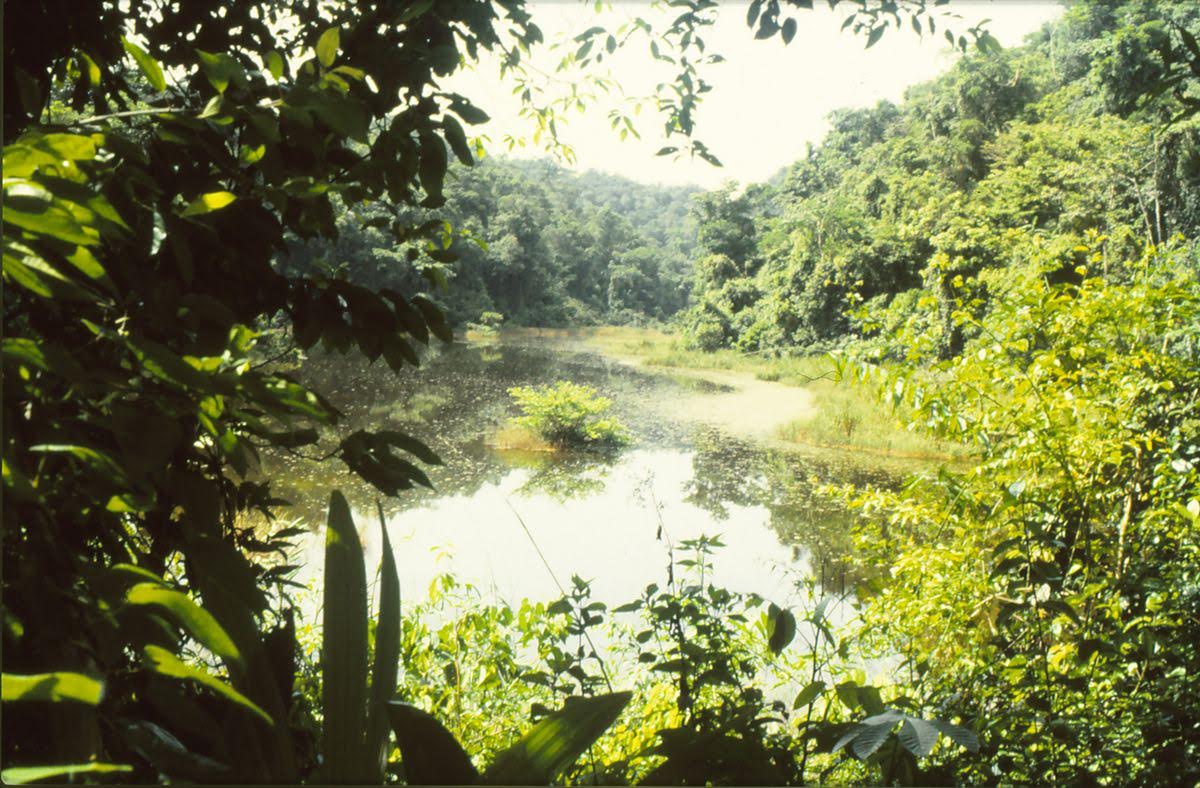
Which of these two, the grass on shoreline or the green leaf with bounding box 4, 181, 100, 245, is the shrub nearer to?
the grass on shoreline

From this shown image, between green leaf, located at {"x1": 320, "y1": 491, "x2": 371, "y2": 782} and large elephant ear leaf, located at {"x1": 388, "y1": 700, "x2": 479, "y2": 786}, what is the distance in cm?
6

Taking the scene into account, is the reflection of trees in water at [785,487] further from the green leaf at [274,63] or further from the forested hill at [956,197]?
the green leaf at [274,63]

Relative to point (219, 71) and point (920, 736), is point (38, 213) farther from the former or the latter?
point (920, 736)

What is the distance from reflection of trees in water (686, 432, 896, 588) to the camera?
106 inches

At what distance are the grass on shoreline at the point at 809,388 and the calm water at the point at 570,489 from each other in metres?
0.08

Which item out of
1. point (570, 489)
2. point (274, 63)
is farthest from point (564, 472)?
point (274, 63)

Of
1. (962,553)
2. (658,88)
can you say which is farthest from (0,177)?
(962,553)

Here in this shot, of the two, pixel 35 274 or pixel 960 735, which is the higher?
pixel 35 274

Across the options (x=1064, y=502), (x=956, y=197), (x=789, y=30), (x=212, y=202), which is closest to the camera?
(x=212, y=202)

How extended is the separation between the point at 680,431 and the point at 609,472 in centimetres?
35

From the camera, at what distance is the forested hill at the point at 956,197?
2145 mm

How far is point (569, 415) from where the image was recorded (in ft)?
9.25

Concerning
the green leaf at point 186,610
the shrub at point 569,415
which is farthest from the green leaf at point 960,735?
the shrub at point 569,415

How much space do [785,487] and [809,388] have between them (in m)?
0.49
